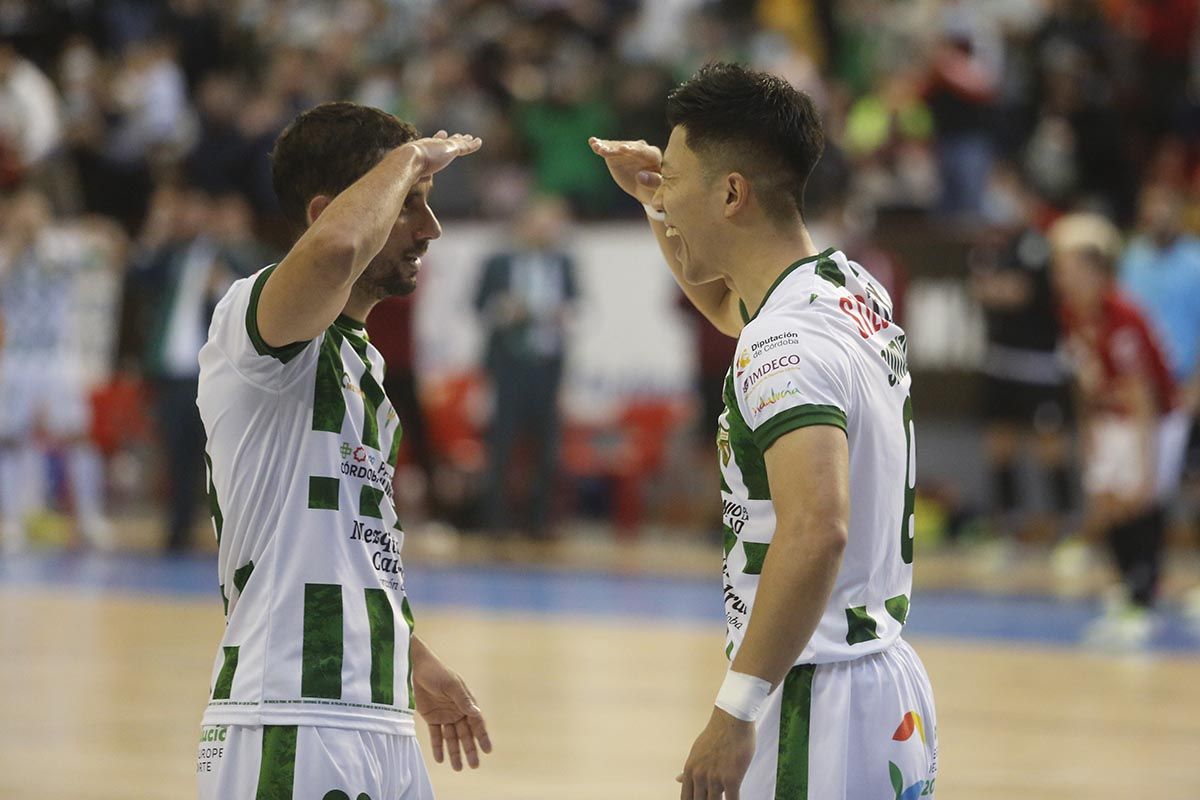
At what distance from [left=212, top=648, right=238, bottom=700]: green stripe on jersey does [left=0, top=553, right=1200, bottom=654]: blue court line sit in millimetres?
7063

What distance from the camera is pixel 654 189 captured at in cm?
361

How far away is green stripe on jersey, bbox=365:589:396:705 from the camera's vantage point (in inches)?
122

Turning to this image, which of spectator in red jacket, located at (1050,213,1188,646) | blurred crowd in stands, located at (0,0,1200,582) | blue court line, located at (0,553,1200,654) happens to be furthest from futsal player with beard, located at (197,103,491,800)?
blurred crowd in stands, located at (0,0,1200,582)

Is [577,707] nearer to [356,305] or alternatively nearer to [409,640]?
[409,640]

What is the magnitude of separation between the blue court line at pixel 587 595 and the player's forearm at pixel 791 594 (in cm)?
735

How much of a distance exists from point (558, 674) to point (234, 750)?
213 inches

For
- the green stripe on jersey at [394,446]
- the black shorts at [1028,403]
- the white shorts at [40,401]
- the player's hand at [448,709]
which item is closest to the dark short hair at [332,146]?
the green stripe on jersey at [394,446]

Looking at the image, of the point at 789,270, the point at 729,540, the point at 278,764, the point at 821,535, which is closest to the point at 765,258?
the point at 789,270

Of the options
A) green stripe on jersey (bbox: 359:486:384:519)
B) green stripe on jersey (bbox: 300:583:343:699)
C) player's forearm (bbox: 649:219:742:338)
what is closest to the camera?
green stripe on jersey (bbox: 300:583:343:699)

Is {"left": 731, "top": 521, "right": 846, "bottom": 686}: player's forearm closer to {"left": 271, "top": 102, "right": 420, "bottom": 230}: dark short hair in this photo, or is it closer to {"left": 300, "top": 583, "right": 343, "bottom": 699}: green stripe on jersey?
{"left": 300, "top": 583, "right": 343, "bottom": 699}: green stripe on jersey

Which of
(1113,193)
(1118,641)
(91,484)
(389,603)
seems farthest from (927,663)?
(91,484)

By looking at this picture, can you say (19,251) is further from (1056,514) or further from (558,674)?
(1056,514)

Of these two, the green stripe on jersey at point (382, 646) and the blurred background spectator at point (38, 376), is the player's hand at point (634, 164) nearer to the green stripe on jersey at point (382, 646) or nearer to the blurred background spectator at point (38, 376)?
the green stripe on jersey at point (382, 646)

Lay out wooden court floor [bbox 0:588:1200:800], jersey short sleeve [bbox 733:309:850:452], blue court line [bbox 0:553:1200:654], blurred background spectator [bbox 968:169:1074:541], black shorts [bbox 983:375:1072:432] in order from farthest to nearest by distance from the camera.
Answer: black shorts [bbox 983:375:1072:432] → blurred background spectator [bbox 968:169:1074:541] → blue court line [bbox 0:553:1200:654] → wooden court floor [bbox 0:588:1200:800] → jersey short sleeve [bbox 733:309:850:452]
